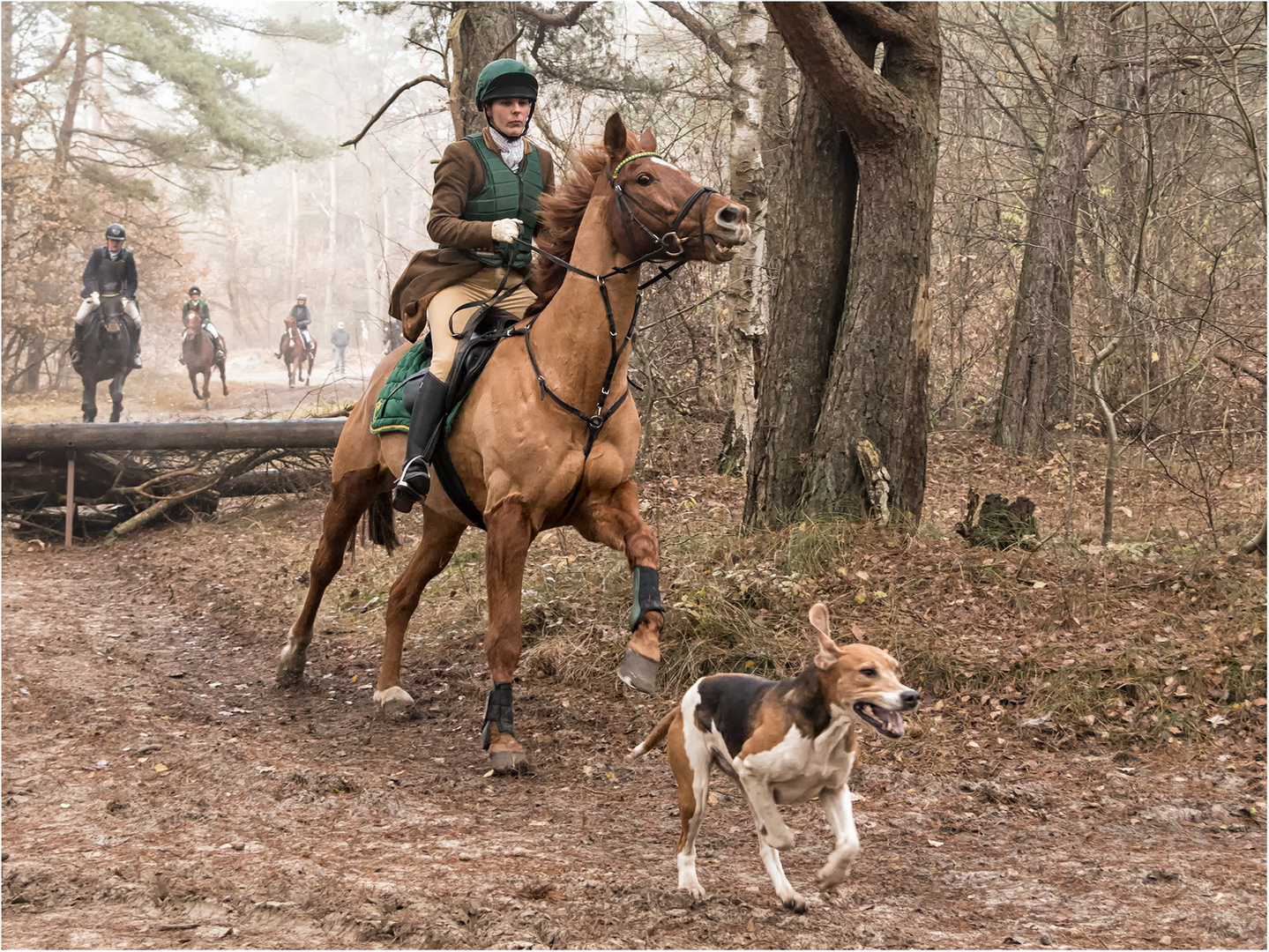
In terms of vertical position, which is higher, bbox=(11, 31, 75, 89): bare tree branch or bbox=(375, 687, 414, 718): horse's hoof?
bbox=(11, 31, 75, 89): bare tree branch

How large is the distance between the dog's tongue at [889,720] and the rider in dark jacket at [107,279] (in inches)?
765

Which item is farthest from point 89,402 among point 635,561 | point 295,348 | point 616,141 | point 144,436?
point 635,561

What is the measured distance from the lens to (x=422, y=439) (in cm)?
626

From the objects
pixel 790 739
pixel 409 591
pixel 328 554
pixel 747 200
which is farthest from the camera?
pixel 747 200

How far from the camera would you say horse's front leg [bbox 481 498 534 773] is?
582 cm

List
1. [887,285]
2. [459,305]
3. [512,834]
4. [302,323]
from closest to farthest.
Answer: [512,834]
[459,305]
[887,285]
[302,323]

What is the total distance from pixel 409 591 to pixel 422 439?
162 centimetres

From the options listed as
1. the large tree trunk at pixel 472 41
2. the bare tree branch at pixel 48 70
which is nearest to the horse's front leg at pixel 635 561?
the large tree trunk at pixel 472 41

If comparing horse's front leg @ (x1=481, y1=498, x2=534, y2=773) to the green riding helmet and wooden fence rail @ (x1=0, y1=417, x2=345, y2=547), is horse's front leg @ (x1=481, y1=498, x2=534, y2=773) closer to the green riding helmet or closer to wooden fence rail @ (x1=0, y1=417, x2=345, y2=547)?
the green riding helmet

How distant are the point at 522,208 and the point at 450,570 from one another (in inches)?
180

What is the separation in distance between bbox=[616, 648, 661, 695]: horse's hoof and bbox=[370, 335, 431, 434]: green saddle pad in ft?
8.06

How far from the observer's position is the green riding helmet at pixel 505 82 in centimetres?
630

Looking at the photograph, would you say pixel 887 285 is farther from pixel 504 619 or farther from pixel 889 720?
pixel 889 720

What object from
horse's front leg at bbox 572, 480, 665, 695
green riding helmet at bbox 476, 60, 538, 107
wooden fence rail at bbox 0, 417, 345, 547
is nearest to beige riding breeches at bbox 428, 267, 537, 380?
green riding helmet at bbox 476, 60, 538, 107
